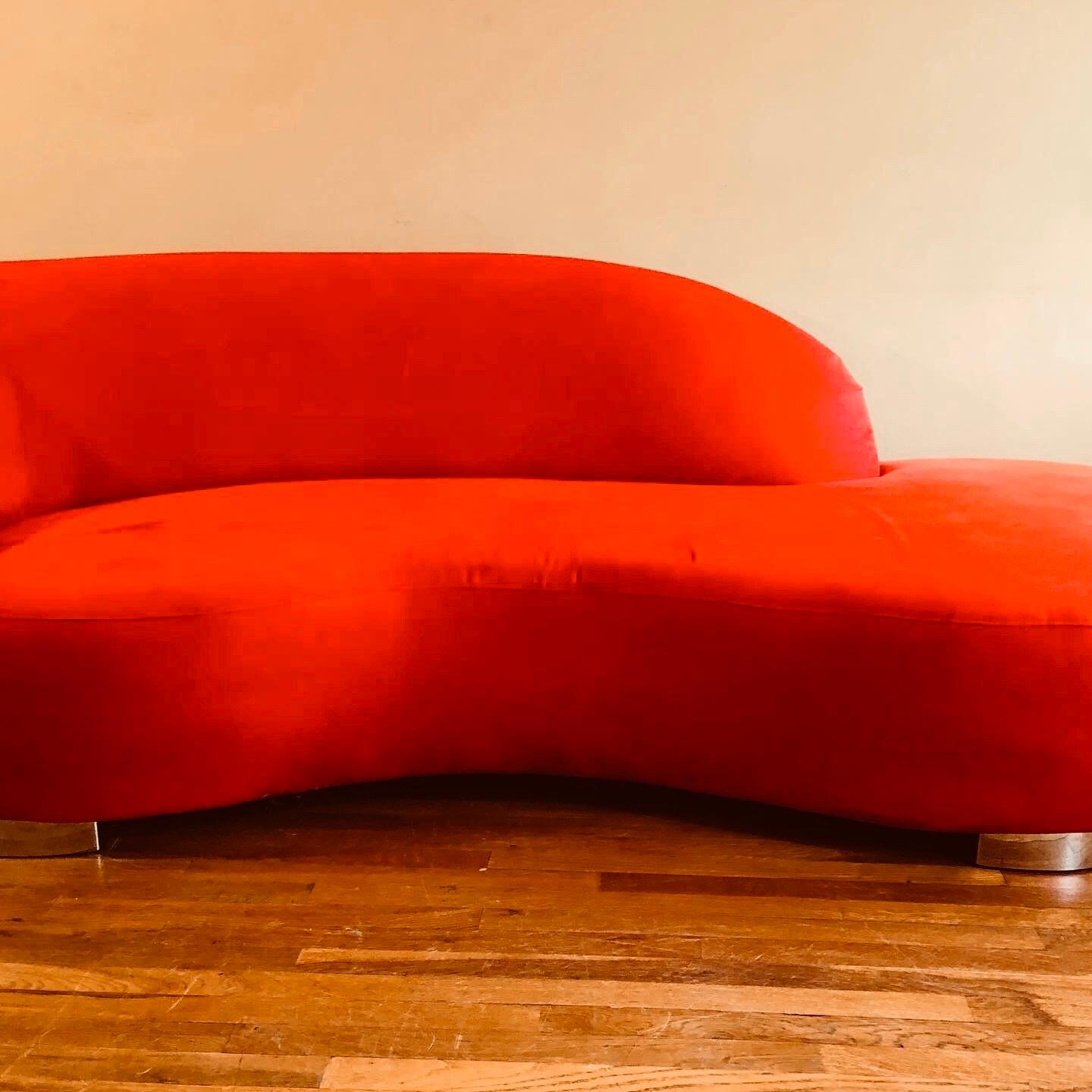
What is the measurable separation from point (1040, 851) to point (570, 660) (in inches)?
24.0

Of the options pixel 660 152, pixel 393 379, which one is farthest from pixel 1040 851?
pixel 660 152

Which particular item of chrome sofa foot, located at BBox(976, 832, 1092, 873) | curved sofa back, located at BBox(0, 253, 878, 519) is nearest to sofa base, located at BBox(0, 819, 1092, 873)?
chrome sofa foot, located at BBox(976, 832, 1092, 873)

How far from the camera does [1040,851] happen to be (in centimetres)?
124

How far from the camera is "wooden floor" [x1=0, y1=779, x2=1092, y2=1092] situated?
94cm

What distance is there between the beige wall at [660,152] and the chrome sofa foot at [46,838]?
49.8 inches

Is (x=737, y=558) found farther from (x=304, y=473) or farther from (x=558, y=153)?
(x=558, y=153)

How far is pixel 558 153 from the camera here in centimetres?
204

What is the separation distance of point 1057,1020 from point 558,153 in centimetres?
169

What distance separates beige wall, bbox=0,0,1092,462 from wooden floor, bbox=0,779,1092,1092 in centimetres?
112

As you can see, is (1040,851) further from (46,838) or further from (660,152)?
(660,152)

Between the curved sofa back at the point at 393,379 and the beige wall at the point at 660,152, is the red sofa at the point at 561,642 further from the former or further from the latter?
the beige wall at the point at 660,152

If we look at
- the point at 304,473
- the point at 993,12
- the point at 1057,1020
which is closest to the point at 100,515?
the point at 304,473

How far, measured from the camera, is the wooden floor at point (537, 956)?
0.94 meters

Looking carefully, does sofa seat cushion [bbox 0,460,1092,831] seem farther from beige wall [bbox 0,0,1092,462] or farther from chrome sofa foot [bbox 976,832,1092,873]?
beige wall [bbox 0,0,1092,462]
